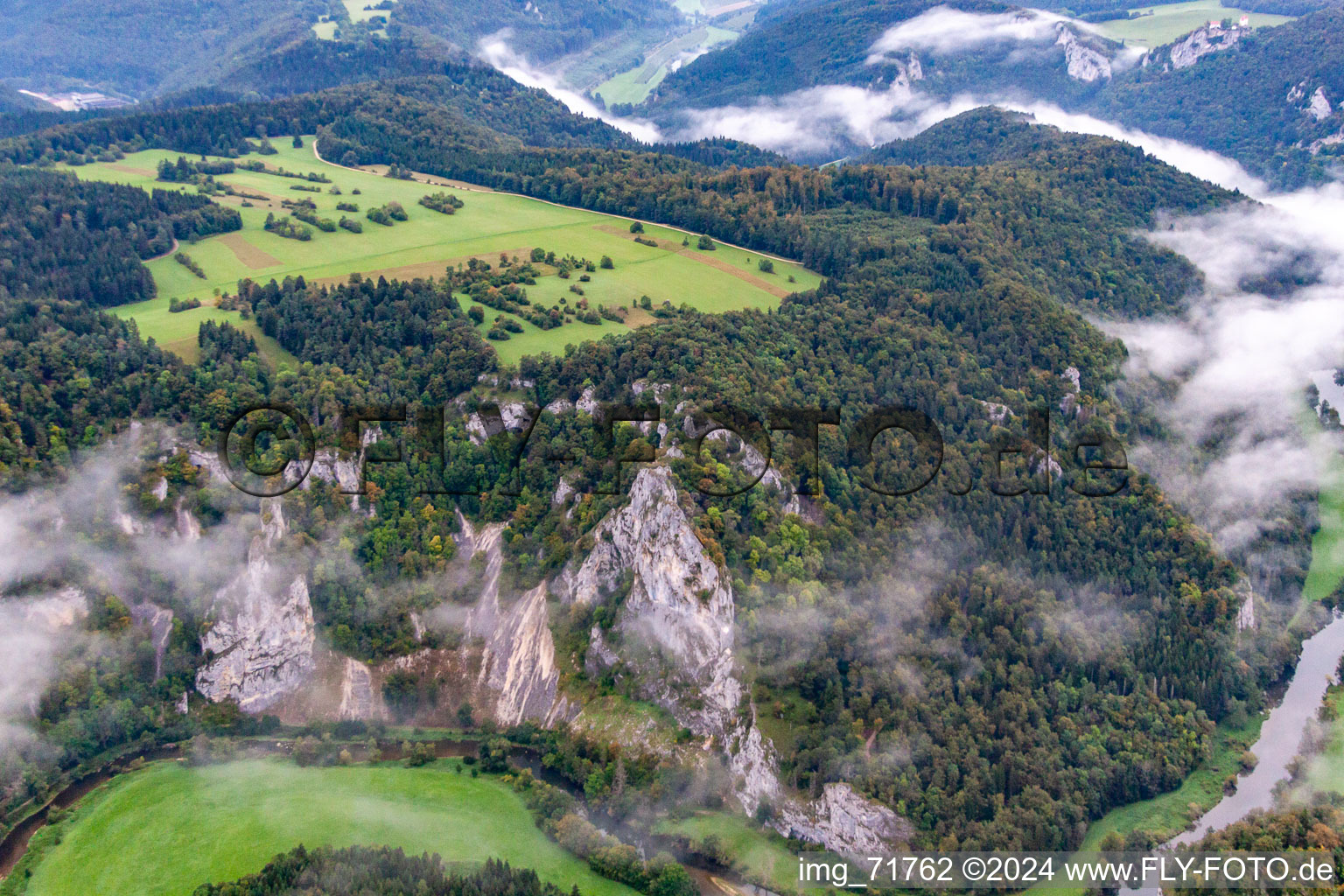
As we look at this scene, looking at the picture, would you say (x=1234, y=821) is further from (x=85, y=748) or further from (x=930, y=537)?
(x=85, y=748)

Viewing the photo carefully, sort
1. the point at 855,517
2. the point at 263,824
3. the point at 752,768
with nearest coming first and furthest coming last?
the point at 263,824, the point at 752,768, the point at 855,517

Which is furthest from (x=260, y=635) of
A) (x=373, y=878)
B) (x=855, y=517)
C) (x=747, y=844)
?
(x=855, y=517)

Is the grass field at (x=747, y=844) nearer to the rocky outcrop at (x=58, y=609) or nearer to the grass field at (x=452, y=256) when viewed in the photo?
the grass field at (x=452, y=256)

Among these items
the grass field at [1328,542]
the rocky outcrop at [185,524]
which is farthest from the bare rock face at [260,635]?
the grass field at [1328,542]

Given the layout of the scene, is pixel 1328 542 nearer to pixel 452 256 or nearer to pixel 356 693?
pixel 356 693

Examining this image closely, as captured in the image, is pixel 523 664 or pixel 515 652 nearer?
pixel 523 664

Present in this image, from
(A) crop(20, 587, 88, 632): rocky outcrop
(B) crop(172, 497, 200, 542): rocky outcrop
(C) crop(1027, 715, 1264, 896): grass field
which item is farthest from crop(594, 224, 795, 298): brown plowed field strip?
(A) crop(20, 587, 88, 632): rocky outcrop
